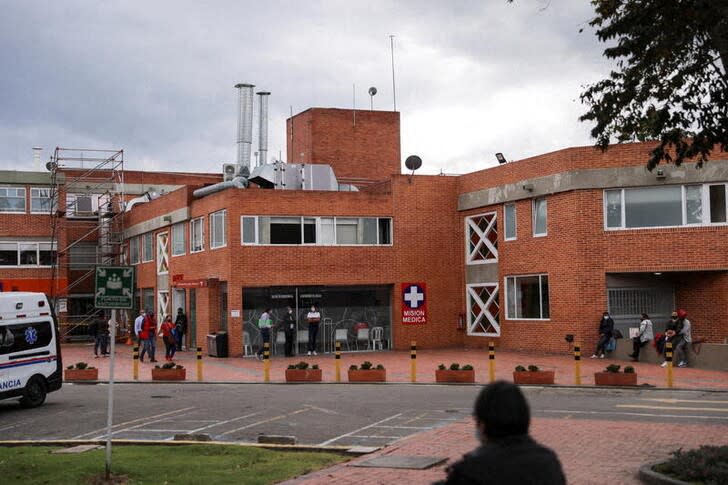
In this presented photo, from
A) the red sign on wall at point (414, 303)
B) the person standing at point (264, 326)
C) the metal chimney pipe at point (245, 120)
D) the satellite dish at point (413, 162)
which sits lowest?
the person standing at point (264, 326)

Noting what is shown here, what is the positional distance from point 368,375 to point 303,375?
1.76 metres

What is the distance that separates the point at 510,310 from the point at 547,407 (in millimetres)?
16757

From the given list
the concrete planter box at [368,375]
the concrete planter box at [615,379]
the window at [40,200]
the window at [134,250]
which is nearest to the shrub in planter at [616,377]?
the concrete planter box at [615,379]

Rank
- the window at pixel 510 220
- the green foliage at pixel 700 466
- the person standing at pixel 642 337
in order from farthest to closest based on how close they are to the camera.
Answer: the window at pixel 510 220 → the person standing at pixel 642 337 → the green foliage at pixel 700 466

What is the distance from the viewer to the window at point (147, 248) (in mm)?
47625

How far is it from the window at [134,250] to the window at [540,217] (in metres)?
24.2

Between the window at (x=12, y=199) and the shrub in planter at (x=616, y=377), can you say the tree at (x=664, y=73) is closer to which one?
the shrub in planter at (x=616, y=377)

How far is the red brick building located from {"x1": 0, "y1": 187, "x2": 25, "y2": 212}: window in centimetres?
1310

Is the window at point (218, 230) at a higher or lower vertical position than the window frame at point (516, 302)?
higher

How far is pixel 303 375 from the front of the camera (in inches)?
1009

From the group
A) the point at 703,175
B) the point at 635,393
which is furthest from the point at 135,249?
the point at 635,393

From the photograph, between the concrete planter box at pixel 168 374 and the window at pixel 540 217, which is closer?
the concrete planter box at pixel 168 374

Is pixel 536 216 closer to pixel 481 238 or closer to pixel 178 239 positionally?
→ pixel 481 238

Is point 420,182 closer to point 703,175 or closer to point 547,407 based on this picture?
point 703,175
